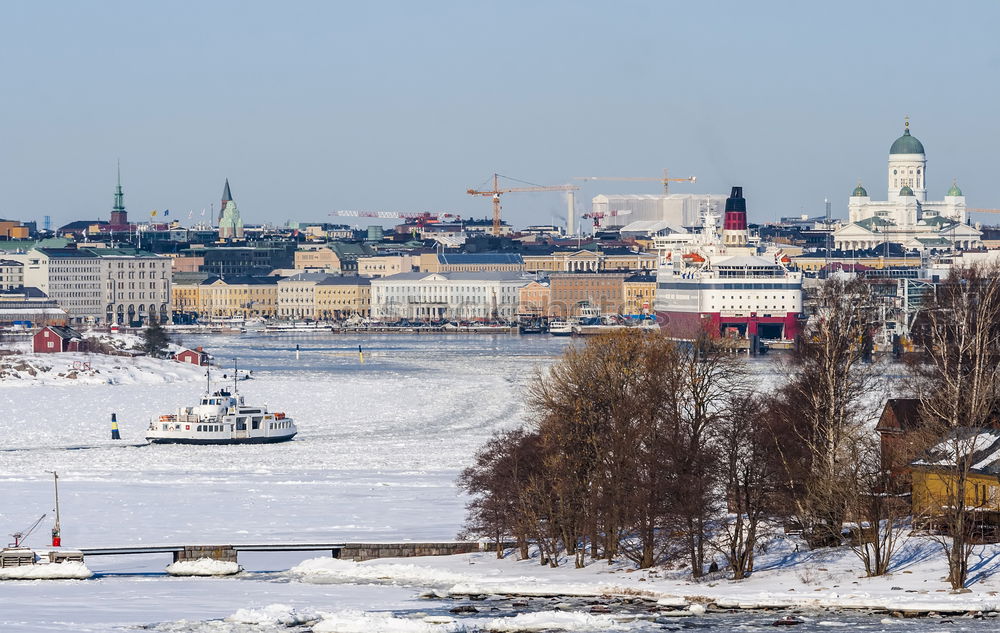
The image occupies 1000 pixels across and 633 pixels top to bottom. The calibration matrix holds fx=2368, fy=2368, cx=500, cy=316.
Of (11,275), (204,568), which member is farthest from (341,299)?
(204,568)

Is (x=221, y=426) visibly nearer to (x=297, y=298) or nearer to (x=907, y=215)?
(x=297, y=298)

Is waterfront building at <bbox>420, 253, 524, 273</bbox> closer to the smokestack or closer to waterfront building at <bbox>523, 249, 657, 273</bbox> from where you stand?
waterfront building at <bbox>523, 249, 657, 273</bbox>

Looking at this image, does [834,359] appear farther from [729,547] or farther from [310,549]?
[310,549]

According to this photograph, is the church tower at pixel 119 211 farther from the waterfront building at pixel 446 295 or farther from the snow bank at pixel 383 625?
the snow bank at pixel 383 625

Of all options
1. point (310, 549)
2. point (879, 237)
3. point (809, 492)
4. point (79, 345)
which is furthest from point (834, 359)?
point (879, 237)

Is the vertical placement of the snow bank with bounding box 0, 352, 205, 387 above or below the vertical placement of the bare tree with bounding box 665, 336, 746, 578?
below

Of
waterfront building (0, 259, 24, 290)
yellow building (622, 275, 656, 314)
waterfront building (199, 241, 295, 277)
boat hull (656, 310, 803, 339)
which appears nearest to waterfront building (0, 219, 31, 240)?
waterfront building (199, 241, 295, 277)
